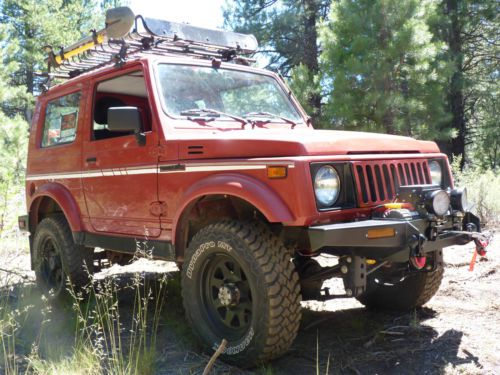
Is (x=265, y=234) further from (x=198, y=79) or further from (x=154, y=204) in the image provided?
(x=198, y=79)

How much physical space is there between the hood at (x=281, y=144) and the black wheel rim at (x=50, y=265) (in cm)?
231

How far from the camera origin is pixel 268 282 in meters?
2.94

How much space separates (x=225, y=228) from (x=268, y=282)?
0.47 m

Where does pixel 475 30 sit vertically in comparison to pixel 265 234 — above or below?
above

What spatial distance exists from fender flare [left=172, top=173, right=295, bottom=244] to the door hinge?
0.93 ft

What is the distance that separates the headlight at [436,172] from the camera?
3.75 meters

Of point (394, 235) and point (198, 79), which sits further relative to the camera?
point (198, 79)

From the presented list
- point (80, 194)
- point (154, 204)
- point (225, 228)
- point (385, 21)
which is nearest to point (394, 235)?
point (225, 228)

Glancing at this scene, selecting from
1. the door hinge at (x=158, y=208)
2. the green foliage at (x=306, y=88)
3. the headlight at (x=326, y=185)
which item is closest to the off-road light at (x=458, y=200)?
the headlight at (x=326, y=185)

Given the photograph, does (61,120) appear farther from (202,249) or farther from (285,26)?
(285,26)

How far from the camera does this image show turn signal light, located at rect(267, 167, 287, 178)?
2.90 metres

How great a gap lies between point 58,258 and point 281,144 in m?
3.07

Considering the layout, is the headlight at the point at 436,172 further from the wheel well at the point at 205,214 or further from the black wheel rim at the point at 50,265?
the black wheel rim at the point at 50,265

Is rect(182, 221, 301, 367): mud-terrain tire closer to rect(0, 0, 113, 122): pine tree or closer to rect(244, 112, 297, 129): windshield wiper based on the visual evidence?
rect(244, 112, 297, 129): windshield wiper
